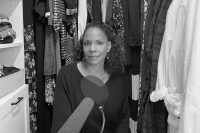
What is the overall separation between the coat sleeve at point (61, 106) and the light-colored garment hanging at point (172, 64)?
41 cm

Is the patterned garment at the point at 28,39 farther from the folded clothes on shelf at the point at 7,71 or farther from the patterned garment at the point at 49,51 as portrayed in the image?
the folded clothes on shelf at the point at 7,71

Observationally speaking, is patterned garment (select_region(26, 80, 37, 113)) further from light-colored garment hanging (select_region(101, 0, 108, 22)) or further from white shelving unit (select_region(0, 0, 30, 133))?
light-colored garment hanging (select_region(101, 0, 108, 22))

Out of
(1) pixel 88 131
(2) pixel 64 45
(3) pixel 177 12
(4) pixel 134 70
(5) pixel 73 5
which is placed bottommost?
(1) pixel 88 131

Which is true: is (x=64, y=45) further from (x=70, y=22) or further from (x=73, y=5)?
(x=73, y=5)

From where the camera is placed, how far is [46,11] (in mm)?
1445

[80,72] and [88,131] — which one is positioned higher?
[80,72]

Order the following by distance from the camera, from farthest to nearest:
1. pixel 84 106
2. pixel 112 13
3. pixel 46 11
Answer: pixel 112 13 → pixel 46 11 → pixel 84 106

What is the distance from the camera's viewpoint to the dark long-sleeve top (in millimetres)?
976

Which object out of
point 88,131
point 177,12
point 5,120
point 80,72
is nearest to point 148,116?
point 88,131

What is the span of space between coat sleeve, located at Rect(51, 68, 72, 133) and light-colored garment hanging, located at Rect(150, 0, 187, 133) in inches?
16.3

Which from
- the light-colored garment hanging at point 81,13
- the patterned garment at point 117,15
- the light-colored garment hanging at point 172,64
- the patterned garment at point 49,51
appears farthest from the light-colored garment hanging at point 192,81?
the patterned garment at point 49,51

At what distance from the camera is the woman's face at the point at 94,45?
40.9 inches

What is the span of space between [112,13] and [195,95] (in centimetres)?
101

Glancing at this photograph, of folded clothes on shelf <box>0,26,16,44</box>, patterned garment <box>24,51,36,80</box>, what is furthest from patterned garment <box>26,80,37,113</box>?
folded clothes on shelf <box>0,26,16,44</box>
